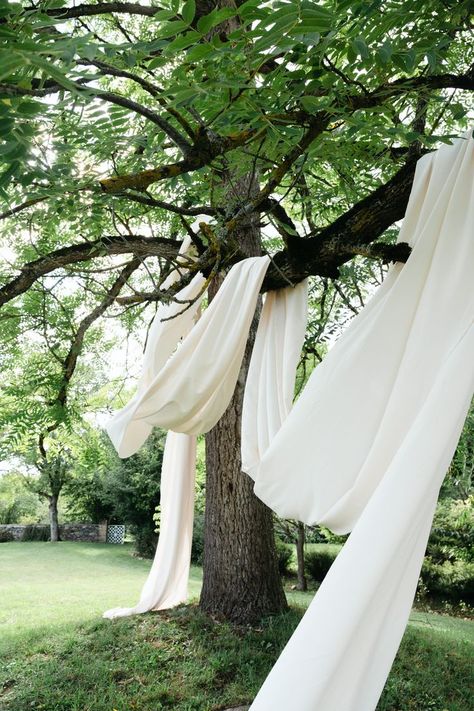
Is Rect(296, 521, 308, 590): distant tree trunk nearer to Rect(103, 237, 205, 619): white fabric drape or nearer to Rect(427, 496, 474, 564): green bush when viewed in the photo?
Rect(427, 496, 474, 564): green bush

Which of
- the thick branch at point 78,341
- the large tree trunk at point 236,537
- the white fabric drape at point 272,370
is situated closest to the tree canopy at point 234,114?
the white fabric drape at point 272,370

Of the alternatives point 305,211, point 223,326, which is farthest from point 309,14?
point 305,211

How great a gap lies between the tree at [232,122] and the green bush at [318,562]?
166 inches

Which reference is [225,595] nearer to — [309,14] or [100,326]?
[100,326]

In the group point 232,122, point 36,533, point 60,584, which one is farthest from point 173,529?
point 36,533

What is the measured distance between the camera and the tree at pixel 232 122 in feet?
5.56

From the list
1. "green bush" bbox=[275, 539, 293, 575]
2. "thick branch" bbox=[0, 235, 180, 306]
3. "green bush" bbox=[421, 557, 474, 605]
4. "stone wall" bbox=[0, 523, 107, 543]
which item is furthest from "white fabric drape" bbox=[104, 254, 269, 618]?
"stone wall" bbox=[0, 523, 107, 543]

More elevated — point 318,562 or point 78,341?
point 78,341

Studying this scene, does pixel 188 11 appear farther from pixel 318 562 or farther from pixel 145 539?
pixel 145 539

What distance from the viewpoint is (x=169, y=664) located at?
4.01m

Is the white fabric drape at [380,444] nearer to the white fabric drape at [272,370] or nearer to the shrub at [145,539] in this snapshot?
the white fabric drape at [272,370]

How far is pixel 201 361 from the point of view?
3064 millimetres

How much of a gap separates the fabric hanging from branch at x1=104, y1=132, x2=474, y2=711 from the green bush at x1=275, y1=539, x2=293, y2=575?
21.2 feet

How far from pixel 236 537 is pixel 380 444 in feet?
9.40
